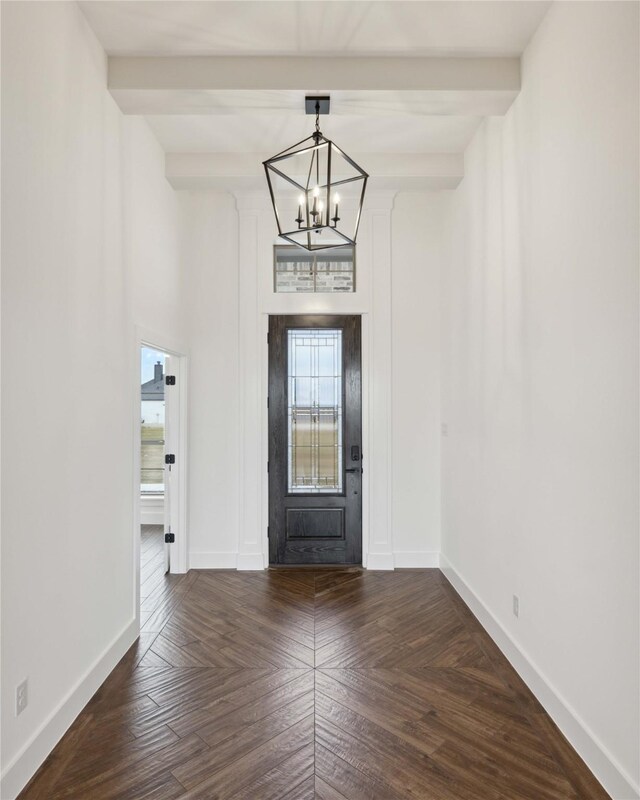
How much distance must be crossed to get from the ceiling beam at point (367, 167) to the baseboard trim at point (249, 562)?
11.1ft

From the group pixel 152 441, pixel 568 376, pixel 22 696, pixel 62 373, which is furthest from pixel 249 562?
pixel 568 376

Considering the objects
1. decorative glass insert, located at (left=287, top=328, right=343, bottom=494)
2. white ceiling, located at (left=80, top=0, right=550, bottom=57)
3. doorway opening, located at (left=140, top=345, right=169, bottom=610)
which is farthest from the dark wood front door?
doorway opening, located at (left=140, top=345, right=169, bottom=610)

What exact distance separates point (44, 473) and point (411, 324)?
3.46 metres

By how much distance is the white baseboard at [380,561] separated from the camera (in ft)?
14.9

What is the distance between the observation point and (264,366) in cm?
462

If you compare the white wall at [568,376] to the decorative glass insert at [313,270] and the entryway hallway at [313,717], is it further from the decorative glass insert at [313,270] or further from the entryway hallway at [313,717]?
the decorative glass insert at [313,270]

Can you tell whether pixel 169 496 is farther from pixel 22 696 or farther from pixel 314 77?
pixel 314 77

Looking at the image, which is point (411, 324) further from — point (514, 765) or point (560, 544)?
point (514, 765)

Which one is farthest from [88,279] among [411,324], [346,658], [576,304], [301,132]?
[411,324]

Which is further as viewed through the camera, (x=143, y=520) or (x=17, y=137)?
(x=143, y=520)

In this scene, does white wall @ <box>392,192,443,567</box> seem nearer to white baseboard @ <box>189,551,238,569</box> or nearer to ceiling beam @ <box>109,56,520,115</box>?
white baseboard @ <box>189,551,238,569</box>

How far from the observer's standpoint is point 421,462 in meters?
4.68

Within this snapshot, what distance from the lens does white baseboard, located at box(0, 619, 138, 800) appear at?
189 cm

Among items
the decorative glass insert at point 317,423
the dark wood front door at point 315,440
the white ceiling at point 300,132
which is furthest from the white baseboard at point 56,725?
the white ceiling at point 300,132
